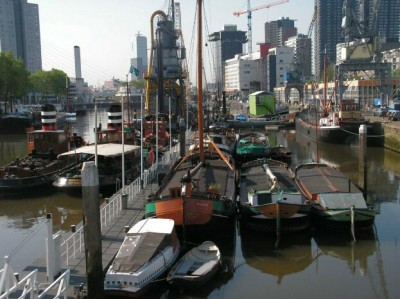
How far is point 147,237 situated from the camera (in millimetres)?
15523

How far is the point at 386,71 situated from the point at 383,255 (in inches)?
2214

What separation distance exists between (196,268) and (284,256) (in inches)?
179

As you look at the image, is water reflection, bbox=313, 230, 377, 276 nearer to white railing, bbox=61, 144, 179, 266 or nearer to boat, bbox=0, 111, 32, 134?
white railing, bbox=61, 144, 179, 266

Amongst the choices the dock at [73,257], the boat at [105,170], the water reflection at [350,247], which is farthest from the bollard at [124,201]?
the water reflection at [350,247]

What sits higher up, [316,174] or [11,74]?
[11,74]

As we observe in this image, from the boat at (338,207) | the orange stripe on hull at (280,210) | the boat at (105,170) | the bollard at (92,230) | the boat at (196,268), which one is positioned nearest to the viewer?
the bollard at (92,230)

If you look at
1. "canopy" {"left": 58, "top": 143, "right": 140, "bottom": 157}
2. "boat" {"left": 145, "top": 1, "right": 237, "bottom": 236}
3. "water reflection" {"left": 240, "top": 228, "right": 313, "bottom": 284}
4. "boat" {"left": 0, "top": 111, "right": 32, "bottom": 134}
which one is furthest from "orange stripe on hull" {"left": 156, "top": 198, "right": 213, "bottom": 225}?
"boat" {"left": 0, "top": 111, "right": 32, "bottom": 134}

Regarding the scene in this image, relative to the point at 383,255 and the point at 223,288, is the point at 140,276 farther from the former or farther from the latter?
the point at 383,255

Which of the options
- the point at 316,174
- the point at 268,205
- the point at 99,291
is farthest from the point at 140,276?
the point at 316,174

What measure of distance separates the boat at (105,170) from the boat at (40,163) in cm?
80

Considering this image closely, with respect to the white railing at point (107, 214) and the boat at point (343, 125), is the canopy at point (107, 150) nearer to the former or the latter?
the white railing at point (107, 214)

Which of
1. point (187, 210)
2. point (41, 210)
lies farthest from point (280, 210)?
point (41, 210)

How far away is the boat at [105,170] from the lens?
28.0 meters

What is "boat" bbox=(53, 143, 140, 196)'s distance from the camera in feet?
91.8
